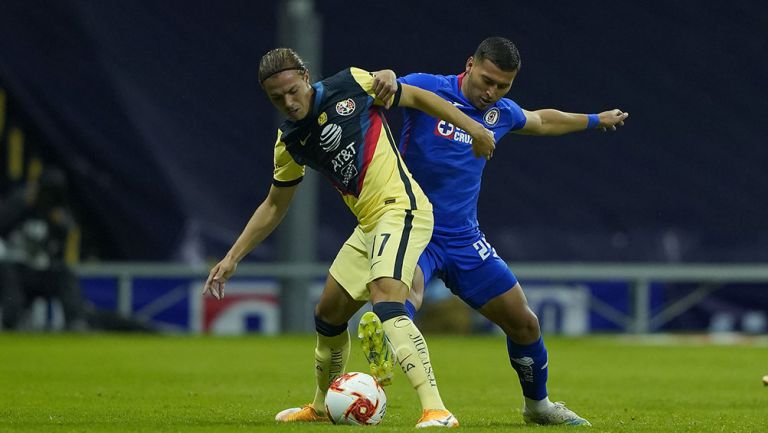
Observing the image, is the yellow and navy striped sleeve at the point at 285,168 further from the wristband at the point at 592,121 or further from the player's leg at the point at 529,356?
the wristband at the point at 592,121

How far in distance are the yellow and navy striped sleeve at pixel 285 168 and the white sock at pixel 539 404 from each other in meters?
1.68

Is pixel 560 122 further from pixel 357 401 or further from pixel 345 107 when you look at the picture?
pixel 357 401

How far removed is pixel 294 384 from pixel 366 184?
419 centimetres

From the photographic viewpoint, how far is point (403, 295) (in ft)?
22.1

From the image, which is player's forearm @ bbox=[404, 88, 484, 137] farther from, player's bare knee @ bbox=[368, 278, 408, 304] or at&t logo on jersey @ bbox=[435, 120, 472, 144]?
player's bare knee @ bbox=[368, 278, 408, 304]

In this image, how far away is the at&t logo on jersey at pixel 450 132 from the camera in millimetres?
7535

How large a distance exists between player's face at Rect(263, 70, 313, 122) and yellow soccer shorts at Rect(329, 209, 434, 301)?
2.10 feet

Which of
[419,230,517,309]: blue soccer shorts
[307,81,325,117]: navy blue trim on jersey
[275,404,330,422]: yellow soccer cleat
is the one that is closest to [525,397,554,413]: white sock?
[419,230,517,309]: blue soccer shorts

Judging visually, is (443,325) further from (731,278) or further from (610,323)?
(731,278)

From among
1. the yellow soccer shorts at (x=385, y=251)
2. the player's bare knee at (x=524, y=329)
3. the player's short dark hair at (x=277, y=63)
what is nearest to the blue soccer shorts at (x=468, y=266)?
the player's bare knee at (x=524, y=329)

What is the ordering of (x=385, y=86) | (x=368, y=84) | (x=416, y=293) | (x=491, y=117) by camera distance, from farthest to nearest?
(x=491, y=117)
(x=416, y=293)
(x=368, y=84)
(x=385, y=86)

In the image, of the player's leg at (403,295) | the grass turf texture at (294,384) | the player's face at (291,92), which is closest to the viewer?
the player's leg at (403,295)

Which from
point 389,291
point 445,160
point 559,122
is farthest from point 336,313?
point 559,122

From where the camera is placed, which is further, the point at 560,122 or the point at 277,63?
the point at 560,122
